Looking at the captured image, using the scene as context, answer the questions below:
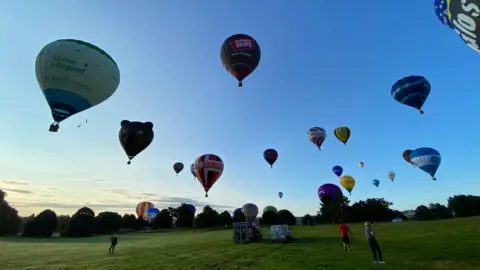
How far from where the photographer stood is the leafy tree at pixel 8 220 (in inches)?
4020

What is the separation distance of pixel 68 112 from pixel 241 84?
18.4 m

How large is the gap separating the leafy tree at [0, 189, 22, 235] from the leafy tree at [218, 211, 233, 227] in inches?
2530

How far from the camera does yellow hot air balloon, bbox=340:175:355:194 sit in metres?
80.0

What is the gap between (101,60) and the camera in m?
25.8

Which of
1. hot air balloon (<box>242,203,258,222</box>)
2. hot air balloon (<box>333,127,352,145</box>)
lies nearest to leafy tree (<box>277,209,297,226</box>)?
hot air balloon (<box>242,203,258,222</box>)

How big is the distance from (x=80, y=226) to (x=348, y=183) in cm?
7275

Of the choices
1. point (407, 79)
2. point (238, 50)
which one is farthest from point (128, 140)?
point (407, 79)

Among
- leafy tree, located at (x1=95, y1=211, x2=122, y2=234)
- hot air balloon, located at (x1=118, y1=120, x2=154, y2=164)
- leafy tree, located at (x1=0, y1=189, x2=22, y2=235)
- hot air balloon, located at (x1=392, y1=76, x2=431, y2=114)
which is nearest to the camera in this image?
hot air balloon, located at (x1=118, y1=120, x2=154, y2=164)

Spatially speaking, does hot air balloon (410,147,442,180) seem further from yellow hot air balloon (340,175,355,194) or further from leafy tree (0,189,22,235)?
leafy tree (0,189,22,235)

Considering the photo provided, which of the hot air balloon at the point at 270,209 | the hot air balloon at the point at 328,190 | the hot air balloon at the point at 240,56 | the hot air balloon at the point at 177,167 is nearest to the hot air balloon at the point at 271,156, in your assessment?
the hot air balloon at the point at 328,190

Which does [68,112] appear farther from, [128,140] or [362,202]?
[362,202]

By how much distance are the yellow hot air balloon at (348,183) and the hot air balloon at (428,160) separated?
27726 millimetres

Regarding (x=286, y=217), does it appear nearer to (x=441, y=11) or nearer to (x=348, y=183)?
(x=348, y=183)

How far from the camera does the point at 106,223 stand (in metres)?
107
